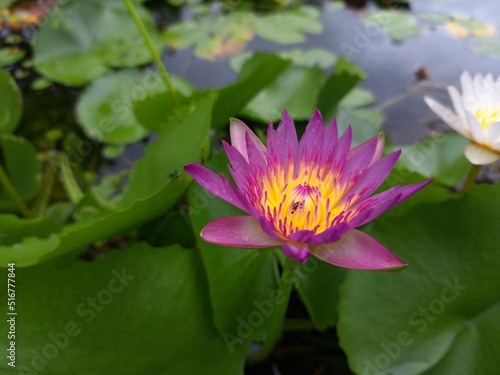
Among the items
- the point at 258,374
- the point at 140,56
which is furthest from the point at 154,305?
the point at 140,56

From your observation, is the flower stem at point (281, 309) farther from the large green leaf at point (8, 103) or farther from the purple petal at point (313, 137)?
the large green leaf at point (8, 103)

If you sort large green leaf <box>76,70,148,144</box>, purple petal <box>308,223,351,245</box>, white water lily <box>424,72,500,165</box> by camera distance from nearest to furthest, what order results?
purple petal <box>308,223,351,245</box> → white water lily <box>424,72,500,165</box> → large green leaf <box>76,70,148,144</box>

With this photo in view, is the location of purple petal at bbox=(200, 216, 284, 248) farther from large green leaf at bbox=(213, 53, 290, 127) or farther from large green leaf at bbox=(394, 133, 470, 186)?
large green leaf at bbox=(394, 133, 470, 186)

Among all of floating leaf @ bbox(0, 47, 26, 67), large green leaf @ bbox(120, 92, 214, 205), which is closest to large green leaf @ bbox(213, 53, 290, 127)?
large green leaf @ bbox(120, 92, 214, 205)

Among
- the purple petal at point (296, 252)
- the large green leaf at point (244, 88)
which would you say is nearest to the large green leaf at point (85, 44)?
the large green leaf at point (244, 88)

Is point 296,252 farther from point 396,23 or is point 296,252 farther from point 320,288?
point 396,23
